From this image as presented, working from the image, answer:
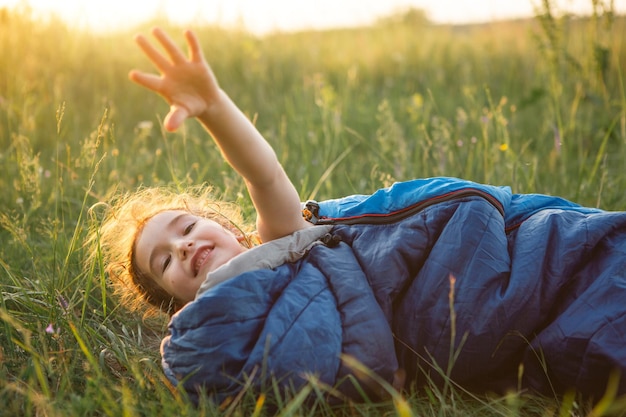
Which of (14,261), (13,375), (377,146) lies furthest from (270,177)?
(377,146)

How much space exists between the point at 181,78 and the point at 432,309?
2.87 feet

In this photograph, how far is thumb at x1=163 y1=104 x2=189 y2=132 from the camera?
1.40m

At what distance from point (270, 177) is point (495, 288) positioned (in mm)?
657

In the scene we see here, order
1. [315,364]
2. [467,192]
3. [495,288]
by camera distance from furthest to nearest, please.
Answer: [467,192], [495,288], [315,364]

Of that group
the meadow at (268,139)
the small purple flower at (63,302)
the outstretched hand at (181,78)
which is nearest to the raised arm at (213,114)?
the outstretched hand at (181,78)

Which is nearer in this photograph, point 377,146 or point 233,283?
point 233,283

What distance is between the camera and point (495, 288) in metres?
1.78

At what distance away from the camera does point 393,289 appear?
183 cm

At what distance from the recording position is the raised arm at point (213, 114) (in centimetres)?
146

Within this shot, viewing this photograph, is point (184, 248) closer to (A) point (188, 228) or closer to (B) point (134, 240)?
(A) point (188, 228)

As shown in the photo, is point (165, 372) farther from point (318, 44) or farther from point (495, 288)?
point (318, 44)

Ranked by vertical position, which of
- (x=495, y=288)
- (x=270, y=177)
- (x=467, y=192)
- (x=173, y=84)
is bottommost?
(x=495, y=288)

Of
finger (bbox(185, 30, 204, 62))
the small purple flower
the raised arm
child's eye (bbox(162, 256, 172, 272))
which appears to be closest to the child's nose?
child's eye (bbox(162, 256, 172, 272))

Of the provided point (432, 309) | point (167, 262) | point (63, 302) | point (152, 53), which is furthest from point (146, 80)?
point (63, 302)
